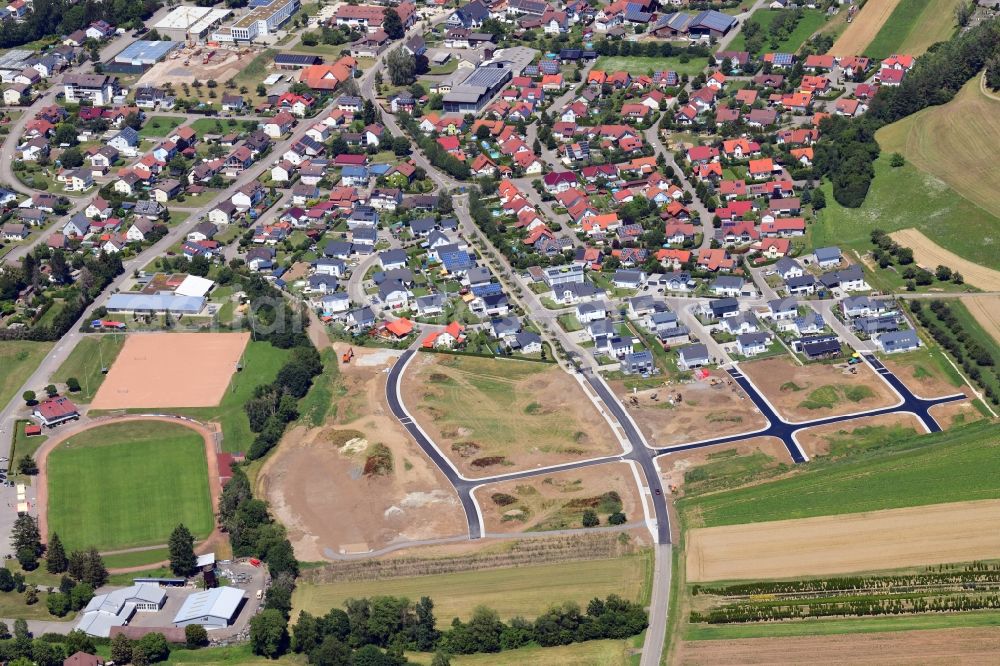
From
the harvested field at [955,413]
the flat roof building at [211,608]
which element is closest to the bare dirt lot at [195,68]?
the flat roof building at [211,608]

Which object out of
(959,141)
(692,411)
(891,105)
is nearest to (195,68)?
(891,105)

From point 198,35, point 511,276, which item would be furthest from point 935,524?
point 198,35

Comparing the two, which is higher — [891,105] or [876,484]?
[876,484]

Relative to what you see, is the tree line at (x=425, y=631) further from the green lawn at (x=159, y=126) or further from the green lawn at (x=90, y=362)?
the green lawn at (x=159, y=126)

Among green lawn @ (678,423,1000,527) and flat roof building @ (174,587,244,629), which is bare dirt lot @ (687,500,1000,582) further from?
flat roof building @ (174,587,244,629)

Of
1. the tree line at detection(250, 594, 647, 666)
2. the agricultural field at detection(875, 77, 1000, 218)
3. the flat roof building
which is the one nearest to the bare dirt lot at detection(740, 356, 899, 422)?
the tree line at detection(250, 594, 647, 666)

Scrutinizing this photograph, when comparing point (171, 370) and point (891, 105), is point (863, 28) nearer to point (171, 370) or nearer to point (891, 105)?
point (891, 105)
